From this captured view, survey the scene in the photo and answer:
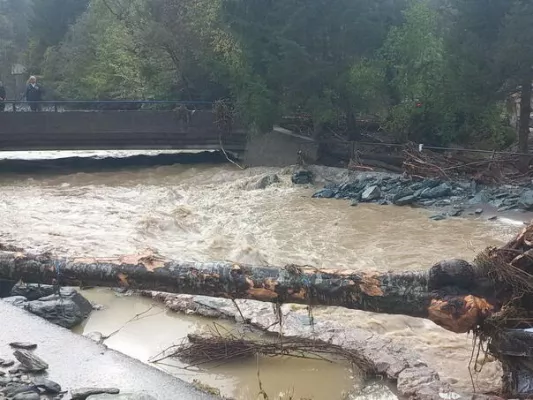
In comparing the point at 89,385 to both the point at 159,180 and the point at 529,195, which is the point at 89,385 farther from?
the point at 159,180

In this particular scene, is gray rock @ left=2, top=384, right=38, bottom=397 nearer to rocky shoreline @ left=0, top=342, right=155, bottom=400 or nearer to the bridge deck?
rocky shoreline @ left=0, top=342, right=155, bottom=400

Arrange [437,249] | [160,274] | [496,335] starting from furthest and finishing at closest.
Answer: [437,249] < [160,274] < [496,335]

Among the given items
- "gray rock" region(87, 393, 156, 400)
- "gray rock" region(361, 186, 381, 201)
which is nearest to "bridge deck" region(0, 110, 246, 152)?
"gray rock" region(361, 186, 381, 201)

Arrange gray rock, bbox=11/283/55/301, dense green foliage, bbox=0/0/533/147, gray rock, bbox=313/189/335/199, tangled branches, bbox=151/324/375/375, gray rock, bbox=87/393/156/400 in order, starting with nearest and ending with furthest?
gray rock, bbox=87/393/156/400 < tangled branches, bbox=151/324/375/375 < gray rock, bbox=11/283/55/301 < gray rock, bbox=313/189/335/199 < dense green foliage, bbox=0/0/533/147

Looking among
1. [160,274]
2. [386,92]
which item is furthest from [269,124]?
[160,274]

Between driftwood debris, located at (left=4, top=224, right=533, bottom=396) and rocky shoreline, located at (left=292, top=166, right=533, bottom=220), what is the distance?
937cm

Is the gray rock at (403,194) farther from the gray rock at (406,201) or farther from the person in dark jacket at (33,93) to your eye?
the person in dark jacket at (33,93)

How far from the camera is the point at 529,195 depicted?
14.3m

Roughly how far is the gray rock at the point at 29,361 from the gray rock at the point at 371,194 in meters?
12.0

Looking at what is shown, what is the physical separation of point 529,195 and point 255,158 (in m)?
11.0

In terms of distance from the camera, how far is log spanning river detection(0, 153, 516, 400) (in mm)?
5930

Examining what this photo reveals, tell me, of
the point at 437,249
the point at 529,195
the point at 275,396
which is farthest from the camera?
the point at 529,195

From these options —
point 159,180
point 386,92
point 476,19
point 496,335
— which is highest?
point 476,19

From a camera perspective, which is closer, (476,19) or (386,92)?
(476,19)
